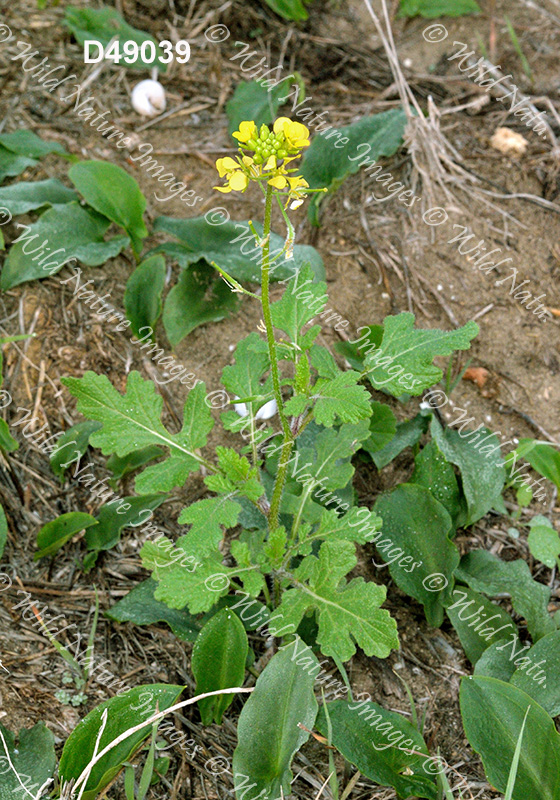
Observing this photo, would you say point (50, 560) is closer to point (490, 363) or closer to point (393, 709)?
Result: point (393, 709)

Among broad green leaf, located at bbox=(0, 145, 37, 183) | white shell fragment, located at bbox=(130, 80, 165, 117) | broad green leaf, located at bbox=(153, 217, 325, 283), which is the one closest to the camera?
broad green leaf, located at bbox=(153, 217, 325, 283)

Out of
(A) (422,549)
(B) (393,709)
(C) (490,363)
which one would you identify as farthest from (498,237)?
(B) (393,709)

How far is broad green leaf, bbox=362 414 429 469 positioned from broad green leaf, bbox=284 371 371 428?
0.58m

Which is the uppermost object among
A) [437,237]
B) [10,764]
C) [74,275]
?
[437,237]

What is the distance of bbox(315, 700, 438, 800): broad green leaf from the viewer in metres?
1.68

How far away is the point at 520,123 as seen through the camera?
9.75 ft

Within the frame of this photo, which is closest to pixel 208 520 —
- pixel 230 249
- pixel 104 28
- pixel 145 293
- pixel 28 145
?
pixel 145 293

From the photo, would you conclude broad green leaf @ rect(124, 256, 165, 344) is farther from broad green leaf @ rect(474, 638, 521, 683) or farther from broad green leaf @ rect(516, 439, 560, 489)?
broad green leaf @ rect(474, 638, 521, 683)

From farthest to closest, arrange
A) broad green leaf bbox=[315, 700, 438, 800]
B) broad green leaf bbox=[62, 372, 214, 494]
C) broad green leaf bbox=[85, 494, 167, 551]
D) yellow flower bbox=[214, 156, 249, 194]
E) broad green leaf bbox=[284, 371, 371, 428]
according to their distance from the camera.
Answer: broad green leaf bbox=[85, 494, 167, 551] → broad green leaf bbox=[62, 372, 214, 494] → broad green leaf bbox=[315, 700, 438, 800] → broad green leaf bbox=[284, 371, 371, 428] → yellow flower bbox=[214, 156, 249, 194]

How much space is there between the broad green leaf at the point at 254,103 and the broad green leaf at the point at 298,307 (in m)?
1.26

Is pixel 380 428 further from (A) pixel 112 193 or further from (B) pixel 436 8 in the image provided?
(B) pixel 436 8

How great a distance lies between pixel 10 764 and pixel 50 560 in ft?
1.94

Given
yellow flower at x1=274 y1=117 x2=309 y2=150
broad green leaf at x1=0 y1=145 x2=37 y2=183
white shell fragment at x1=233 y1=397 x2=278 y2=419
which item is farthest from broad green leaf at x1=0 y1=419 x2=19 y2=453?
yellow flower at x1=274 y1=117 x2=309 y2=150

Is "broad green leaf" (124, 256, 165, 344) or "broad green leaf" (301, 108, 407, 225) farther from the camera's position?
"broad green leaf" (301, 108, 407, 225)
